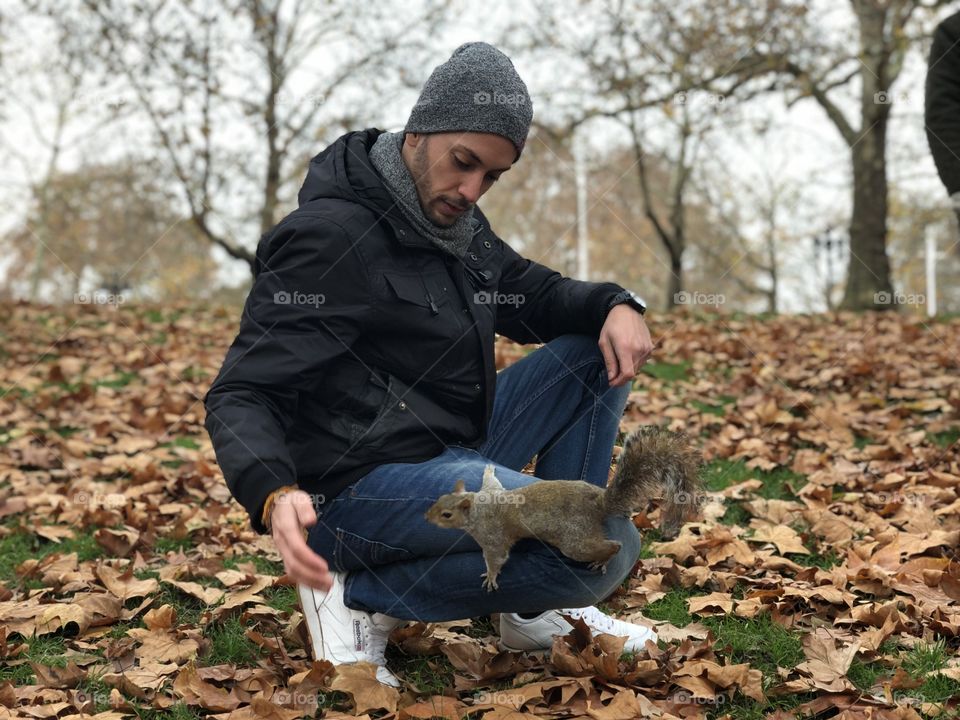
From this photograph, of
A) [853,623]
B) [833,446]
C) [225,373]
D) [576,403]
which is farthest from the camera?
[833,446]

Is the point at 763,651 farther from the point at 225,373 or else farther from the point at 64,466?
the point at 64,466

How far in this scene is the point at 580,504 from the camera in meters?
2.21

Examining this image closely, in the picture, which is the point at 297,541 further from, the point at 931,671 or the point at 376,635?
the point at 931,671

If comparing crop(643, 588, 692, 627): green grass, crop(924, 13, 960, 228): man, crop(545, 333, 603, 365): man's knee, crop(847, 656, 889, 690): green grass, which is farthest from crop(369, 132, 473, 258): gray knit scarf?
crop(924, 13, 960, 228): man

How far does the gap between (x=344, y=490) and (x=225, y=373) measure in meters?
0.49

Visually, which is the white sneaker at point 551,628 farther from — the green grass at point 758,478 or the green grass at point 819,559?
the green grass at point 758,478

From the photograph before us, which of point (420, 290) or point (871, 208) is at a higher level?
point (871, 208)

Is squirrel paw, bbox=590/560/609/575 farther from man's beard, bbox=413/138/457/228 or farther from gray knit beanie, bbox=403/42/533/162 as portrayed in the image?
gray knit beanie, bbox=403/42/533/162

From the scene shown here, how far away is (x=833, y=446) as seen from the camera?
452 centimetres

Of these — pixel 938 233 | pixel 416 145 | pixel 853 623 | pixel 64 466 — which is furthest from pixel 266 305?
pixel 938 233

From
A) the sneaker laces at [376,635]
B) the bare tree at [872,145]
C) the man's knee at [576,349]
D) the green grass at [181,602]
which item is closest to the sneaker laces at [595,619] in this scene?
the sneaker laces at [376,635]

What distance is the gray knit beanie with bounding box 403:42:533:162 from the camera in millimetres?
2369

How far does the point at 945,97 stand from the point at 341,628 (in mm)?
3441

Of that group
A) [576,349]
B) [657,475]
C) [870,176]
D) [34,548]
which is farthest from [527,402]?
[870,176]
